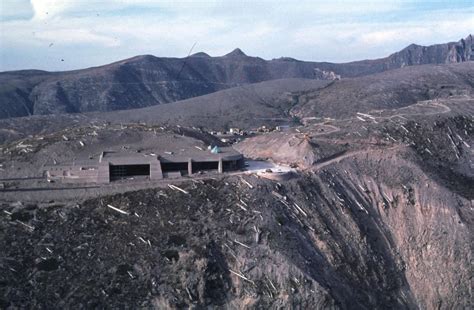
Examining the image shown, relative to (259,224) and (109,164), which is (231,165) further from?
(109,164)

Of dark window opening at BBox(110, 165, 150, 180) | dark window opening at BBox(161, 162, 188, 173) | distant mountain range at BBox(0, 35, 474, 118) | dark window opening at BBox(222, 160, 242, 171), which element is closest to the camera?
dark window opening at BBox(110, 165, 150, 180)

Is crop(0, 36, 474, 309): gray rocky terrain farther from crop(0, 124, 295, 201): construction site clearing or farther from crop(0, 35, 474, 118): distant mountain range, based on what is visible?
crop(0, 35, 474, 118): distant mountain range

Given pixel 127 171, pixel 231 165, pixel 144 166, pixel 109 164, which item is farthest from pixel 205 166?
pixel 109 164

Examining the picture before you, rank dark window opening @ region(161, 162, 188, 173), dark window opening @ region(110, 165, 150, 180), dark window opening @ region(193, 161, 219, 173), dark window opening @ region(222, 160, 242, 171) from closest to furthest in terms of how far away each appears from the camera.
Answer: dark window opening @ region(110, 165, 150, 180)
dark window opening @ region(161, 162, 188, 173)
dark window opening @ region(193, 161, 219, 173)
dark window opening @ region(222, 160, 242, 171)

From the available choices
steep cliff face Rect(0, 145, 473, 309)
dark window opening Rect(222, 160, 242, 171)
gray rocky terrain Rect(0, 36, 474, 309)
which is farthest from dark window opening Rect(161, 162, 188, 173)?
steep cliff face Rect(0, 145, 473, 309)

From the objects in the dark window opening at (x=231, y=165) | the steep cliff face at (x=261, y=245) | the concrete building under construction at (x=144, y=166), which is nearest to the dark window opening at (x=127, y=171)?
the concrete building under construction at (x=144, y=166)

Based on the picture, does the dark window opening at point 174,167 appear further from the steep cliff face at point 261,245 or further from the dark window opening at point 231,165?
the steep cliff face at point 261,245

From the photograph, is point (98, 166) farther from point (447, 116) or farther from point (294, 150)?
point (447, 116)
